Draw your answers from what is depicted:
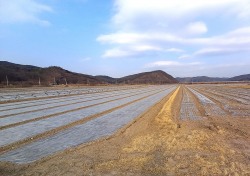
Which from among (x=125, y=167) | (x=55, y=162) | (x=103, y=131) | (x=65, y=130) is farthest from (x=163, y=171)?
(x=65, y=130)

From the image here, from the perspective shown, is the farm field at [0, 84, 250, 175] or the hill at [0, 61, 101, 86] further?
the hill at [0, 61, 101, 86]

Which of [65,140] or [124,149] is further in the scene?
[65,140]

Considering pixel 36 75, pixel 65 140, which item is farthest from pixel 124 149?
pixel 36 75

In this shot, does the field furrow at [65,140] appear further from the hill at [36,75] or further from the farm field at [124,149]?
the hill at [36,75]

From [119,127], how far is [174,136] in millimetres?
2750

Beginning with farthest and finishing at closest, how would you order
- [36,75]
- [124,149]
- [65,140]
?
[36,75] < [65,140] < [124,149]

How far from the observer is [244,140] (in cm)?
901

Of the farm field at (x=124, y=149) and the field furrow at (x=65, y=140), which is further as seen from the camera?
the field furrow at (x=65, y=140)

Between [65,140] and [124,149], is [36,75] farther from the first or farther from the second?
[124,149]

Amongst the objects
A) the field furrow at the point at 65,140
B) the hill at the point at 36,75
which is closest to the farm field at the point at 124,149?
the field furrow at the point at 65,140

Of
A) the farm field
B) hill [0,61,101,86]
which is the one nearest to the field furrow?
the farm field

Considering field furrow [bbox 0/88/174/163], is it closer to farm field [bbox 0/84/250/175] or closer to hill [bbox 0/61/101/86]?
farm field [bbox 0/84/250/175]

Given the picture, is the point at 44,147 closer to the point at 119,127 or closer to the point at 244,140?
the point at 119,127

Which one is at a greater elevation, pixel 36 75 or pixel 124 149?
pixel 36 75
